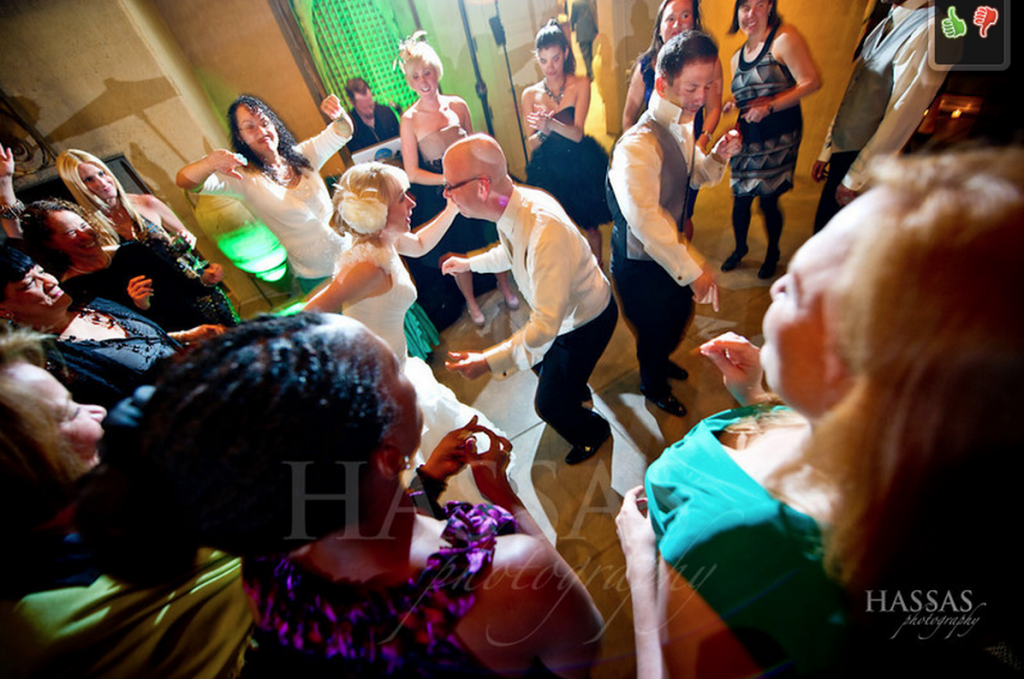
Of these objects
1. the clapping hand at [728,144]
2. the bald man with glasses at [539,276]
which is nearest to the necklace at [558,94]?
the clapping hand at [728,144]

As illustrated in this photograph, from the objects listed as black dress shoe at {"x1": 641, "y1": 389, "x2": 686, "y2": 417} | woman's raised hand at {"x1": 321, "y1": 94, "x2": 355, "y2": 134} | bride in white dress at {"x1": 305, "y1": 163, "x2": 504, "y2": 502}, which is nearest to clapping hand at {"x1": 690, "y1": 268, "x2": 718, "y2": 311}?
black dress shoe at {"x1": 641, "y1": 389, "x2": 686, "y2": 417}

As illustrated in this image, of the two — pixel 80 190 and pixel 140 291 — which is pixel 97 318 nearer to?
pixel 140 291

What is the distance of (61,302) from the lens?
1641mm

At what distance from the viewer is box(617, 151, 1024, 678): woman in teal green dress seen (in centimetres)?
50

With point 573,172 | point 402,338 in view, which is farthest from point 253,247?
point 573,172

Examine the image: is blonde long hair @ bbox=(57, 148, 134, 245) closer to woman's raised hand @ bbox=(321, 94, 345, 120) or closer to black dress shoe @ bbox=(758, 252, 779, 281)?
woman's raised hand @ bbox=(321, 94, 345, 120)

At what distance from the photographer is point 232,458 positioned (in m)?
0.61

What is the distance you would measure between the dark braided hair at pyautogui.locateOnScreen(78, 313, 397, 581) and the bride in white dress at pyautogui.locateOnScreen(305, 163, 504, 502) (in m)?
1.22

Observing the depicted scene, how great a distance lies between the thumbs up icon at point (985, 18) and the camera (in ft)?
7.36

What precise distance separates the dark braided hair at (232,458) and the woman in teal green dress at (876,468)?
2.61ft

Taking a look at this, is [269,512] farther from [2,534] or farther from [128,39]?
[128,39]

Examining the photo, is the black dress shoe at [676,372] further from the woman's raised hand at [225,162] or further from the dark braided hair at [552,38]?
the woman's raised hand at [225,162]

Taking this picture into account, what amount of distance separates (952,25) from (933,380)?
3186 millimetres

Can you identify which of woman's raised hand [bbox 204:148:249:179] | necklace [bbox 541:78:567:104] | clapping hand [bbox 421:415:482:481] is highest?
woman's raised hand [bbox 204:148:249:179]
